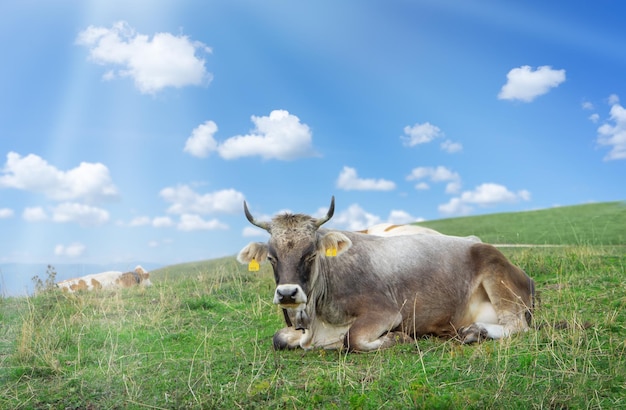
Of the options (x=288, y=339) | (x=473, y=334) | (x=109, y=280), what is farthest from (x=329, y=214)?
(x=109, y=280)

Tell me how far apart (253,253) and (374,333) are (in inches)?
76.1

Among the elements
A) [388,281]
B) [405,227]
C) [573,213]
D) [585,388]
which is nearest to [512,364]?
[585,388]

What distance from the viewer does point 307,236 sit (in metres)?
8.02

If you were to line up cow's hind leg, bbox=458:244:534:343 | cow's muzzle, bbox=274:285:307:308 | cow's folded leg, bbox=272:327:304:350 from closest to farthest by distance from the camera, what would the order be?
cow's muzzle, bbox=274:285:307:308 < cow's folded leg, bbox=272:327:304:350 < cow's hind leg, bbox=458:244:534:343

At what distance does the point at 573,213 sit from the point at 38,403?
121 feet

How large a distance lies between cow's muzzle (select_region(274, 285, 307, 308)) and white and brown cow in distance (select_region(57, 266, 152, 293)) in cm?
1290

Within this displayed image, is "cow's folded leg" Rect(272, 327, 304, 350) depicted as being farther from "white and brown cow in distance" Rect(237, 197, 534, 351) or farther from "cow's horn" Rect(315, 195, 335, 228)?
"cow's horn" Rect(315, 195, 335, 228)

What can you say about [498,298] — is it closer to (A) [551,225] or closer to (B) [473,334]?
(B) [473,334]

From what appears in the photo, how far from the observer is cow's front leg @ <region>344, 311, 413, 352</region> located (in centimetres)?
789

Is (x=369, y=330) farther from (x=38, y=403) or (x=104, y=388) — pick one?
(x=38, y=403)

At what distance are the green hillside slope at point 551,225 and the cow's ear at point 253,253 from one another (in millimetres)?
19117

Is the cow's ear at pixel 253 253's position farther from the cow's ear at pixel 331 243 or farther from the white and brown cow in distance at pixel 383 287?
the cow's ear at pixel 331 243

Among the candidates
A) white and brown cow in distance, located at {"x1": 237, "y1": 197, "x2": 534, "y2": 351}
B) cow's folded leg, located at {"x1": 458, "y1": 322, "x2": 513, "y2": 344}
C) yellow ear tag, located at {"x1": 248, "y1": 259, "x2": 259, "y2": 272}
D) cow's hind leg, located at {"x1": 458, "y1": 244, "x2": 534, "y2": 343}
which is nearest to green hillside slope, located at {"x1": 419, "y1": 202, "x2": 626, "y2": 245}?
cow's hind leg, located at {"x1": 458, "y1": 244, "x2": 534, "y2": 343}

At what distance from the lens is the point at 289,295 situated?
24.3ft
